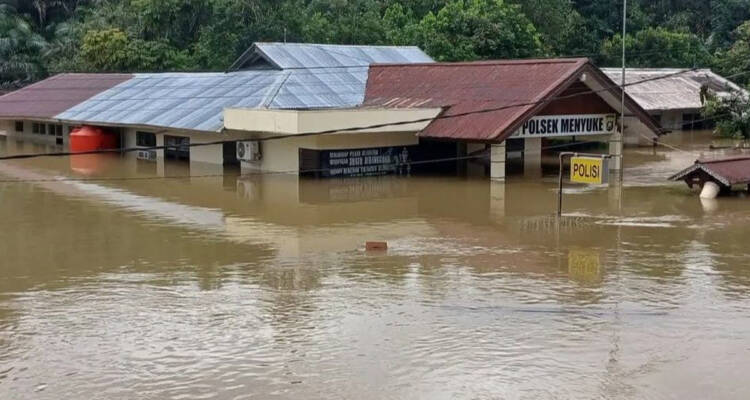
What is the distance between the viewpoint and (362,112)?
27359 mm

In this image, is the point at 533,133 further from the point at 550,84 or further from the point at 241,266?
the point at 241,266

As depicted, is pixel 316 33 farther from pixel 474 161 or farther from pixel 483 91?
pixel 483 91

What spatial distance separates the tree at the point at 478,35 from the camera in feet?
139

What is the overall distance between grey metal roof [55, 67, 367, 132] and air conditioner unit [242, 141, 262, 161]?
97cm

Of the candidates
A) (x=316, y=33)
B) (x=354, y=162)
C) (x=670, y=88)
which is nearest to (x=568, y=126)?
(x=354, y=162)

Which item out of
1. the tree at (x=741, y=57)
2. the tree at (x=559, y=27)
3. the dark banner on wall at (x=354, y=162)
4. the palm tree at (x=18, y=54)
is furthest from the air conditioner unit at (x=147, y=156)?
the tree at (x=741, y=57)

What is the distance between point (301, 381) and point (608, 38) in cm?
5576

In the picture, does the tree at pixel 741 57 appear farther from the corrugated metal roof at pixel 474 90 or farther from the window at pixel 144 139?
the window at pixel 144 139

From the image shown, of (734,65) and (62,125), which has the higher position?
(734,65)

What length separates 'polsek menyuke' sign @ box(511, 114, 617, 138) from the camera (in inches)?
1086

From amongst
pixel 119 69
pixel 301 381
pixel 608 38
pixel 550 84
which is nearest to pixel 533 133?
pixel 550 84

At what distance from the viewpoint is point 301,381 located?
1009cm

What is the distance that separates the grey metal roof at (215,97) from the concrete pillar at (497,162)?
23.4 feet

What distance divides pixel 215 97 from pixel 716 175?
1780 cm
